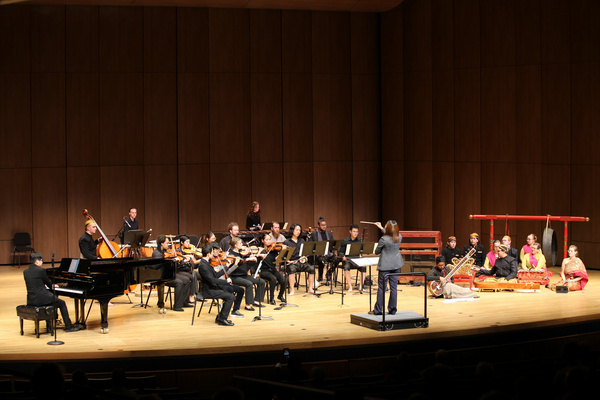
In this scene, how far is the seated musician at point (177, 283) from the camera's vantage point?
10102 millimetres

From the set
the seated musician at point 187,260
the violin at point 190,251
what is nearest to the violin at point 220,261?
the seated musician at point 187,260

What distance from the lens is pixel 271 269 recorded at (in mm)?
10617

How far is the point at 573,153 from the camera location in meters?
13.2

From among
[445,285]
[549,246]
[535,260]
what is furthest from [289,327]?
[549,246]

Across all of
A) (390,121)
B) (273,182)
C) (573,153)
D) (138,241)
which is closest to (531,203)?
(573,153)

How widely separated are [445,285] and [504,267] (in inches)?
46.5

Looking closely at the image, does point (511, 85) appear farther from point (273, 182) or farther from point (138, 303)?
point (138, 303)

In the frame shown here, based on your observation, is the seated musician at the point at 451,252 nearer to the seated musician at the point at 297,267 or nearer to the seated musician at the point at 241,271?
the seated musician at the point at 297,267

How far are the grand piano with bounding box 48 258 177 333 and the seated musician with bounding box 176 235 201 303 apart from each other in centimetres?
106

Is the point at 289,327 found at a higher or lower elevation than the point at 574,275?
lower

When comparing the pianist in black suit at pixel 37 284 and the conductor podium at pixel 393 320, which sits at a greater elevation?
the pianist in black suit at pixel 37 284

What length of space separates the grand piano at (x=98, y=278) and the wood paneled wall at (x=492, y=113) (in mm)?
7296

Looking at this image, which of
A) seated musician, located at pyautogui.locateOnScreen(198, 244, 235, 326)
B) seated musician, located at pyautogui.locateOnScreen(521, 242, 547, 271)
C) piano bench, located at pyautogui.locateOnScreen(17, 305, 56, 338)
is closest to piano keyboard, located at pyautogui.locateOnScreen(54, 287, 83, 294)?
piano bench, located at pyautogui.locateOnScreen(17, 305, 56, 338)

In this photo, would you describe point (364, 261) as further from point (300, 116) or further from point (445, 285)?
point (300, 116)
